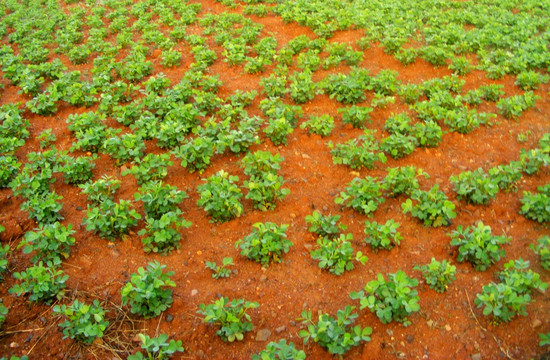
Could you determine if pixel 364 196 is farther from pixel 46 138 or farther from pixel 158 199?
pixel 46 138

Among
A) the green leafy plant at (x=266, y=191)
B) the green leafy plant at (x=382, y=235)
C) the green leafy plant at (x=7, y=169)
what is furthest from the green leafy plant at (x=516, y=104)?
the green leafy plant at (x=7, y=169)

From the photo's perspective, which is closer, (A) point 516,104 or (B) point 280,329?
(B) point 280,329

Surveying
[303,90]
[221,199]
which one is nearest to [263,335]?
[221,199]

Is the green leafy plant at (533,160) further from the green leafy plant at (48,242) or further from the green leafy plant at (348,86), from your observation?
the green leafy plant at (48,242)

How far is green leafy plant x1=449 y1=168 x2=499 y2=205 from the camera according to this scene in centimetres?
513

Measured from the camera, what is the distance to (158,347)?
361 centimetres

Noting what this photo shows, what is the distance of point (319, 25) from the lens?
9.88 m

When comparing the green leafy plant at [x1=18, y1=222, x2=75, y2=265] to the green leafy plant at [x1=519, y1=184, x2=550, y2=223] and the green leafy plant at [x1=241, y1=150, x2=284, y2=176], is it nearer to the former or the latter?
the green leafy plant at [x1=241, y1=150, x2=284, y2=176]

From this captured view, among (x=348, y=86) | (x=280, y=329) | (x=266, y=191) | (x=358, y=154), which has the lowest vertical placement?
(x=280, y=329)

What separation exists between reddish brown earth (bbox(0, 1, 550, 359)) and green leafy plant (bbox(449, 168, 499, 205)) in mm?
139

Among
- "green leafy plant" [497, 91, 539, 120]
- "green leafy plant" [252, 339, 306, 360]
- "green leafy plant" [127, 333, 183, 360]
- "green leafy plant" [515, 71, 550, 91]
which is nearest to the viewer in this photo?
"green leafy plant" [252, 339, 306, 360]

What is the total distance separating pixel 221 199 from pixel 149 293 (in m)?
1.45

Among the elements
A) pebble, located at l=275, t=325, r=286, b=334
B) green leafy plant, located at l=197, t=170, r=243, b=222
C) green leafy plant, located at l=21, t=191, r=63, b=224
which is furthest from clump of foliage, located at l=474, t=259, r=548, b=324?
green leafy plant, located at l=21, t=191, r=63, b=224

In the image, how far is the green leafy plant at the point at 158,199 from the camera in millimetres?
5023
